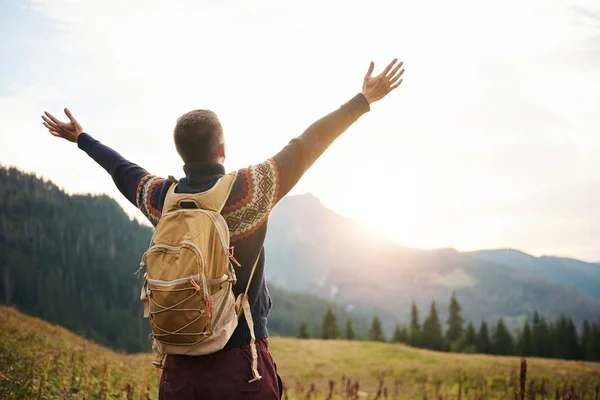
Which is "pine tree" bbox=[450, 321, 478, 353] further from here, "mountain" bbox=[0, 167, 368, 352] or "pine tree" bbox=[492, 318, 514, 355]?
"mountain" bbox=[0, 167, 368, 352]

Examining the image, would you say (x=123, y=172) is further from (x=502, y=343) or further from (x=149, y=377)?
(x=502, y=343)

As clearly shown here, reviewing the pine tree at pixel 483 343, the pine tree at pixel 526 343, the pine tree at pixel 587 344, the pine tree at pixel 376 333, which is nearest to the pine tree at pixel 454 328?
the pine tree at pixel 483 343

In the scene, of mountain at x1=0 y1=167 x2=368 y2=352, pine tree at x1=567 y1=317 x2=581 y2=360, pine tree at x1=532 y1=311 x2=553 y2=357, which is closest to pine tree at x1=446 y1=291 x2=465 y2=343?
pine tree at x1=532 y1=311 x2=553 y2=357

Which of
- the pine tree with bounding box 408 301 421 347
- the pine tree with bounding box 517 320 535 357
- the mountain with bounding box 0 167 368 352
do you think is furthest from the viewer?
the mountain with bounding box 0 167 368 352

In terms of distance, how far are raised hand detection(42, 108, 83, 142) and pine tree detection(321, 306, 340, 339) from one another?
74.2 m

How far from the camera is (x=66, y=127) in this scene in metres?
3.97

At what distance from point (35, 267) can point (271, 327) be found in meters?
76.4

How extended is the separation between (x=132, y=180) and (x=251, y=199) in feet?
3.46

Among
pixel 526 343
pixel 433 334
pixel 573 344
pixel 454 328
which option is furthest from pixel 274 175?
pixel 573 344

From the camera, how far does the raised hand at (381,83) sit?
331cm

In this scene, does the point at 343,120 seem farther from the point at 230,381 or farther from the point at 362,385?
the point at 362,385

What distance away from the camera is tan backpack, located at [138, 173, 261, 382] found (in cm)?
245

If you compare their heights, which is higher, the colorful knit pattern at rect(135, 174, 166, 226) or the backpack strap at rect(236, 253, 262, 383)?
the colorful knit pattern at rect(135, 174, 166, 226)

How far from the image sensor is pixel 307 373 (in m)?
22.2
